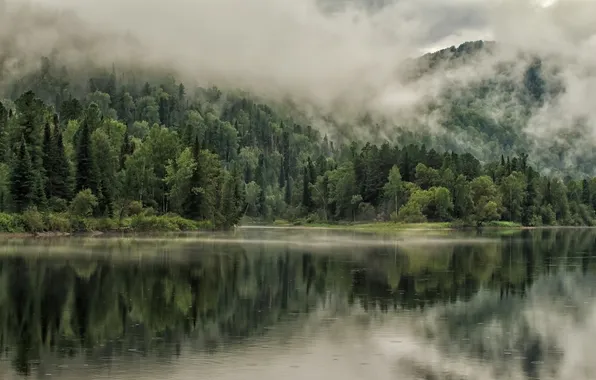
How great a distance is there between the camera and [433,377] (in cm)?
2705

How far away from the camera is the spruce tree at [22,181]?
4894 inches

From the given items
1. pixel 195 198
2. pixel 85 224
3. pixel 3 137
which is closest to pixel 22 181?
pixel 85 224

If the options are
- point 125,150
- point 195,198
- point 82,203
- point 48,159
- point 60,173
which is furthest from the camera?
point 125,150

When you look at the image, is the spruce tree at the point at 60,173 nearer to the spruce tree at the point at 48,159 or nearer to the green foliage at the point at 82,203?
the spruce tree at the point at 48,159

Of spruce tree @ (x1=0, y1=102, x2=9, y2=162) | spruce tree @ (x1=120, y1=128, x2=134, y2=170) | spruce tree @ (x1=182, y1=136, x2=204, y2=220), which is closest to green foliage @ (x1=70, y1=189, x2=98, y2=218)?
spruce tree @ (x1=0, y1=102, x2=9, y2=162)

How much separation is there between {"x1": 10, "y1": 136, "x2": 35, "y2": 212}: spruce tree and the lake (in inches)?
2247

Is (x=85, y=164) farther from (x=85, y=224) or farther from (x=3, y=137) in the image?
(x=3, y=137)

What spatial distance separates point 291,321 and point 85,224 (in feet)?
346

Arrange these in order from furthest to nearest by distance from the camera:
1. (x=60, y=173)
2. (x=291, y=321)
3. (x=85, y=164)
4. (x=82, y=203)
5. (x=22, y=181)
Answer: (x=85, y=164)
(x=60, y=173)
(x=82, y=203)
(x=22, y=181)
(x=291, y=321)

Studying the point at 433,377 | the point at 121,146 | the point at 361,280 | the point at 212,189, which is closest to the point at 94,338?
the point at 433,377

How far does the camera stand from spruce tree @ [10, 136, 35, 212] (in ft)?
408

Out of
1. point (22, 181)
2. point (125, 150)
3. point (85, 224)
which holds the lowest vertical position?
point (85, 224)

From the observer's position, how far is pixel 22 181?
410 feet

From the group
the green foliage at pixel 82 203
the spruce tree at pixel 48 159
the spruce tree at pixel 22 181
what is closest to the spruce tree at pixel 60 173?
the spruce tree at pixel 48 159
